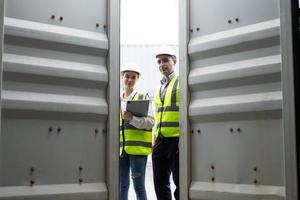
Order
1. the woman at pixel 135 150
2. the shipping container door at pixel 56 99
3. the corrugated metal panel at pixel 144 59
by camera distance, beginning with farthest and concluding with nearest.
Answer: the corrugated metal panel at pixel 144 59
the woman at pixel 135 150
the shipping container door at pixel 56 99

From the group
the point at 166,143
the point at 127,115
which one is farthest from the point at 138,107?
the point at 166,143

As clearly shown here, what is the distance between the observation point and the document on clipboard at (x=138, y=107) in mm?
4332

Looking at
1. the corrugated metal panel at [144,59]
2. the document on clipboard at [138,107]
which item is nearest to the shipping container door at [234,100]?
the document on clipboard at [138,107]

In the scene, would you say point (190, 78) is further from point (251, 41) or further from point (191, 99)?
point (251, 41)

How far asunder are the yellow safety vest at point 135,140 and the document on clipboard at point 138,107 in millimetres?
353

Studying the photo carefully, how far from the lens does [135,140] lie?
15.6ft

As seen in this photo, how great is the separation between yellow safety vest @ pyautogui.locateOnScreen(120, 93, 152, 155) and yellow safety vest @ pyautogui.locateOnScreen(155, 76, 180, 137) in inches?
10.6

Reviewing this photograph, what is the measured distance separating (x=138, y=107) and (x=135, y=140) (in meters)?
0.50

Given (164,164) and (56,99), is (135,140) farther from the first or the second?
(56,99)

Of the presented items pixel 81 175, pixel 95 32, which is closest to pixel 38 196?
pixel 81 175

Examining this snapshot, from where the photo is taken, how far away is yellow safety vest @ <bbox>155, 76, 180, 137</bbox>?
4430mm

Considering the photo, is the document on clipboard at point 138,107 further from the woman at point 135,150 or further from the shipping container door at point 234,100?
the shipping container door at point 234,100

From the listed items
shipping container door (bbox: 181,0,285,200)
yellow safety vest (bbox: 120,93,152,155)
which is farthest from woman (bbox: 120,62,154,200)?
shipping container door (bbox: 181,0,285,200)

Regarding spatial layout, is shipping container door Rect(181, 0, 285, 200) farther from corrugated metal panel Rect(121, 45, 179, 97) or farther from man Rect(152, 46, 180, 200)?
corrugated metal panel Rect(121, 45, 179, 97)
